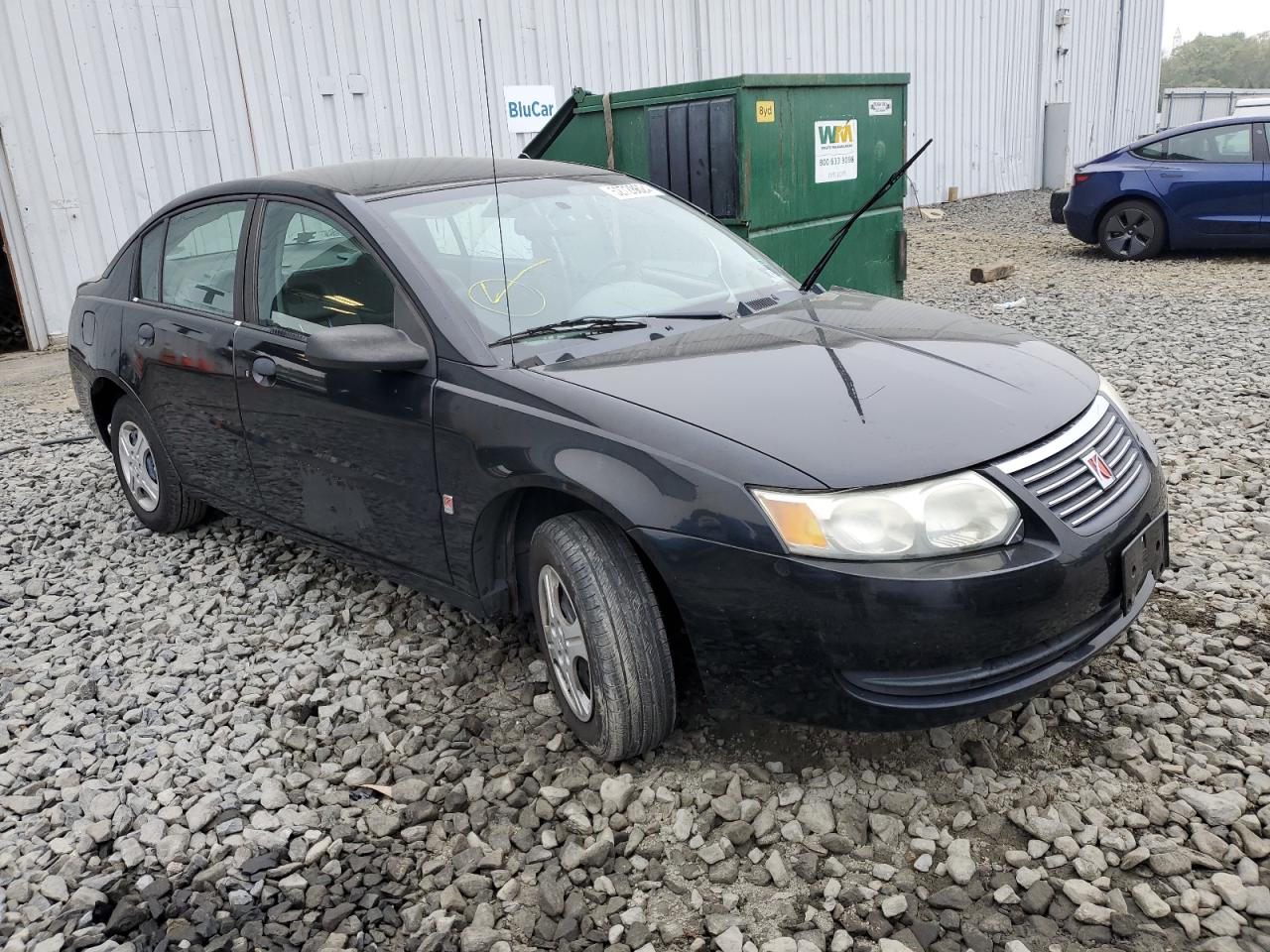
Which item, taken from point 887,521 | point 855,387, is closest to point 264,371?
point 855,387

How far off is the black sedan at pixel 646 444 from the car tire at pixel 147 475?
303mm

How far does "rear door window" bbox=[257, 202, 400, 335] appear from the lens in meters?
3.30

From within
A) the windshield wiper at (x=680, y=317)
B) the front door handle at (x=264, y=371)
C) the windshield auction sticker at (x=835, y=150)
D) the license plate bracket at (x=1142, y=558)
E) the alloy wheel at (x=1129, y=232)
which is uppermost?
the windshield auction sticker at (x=835, y=150)

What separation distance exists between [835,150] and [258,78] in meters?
5.46

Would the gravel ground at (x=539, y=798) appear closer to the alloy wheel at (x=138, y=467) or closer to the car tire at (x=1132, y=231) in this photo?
the alloy wheel at (x=138, y=467)

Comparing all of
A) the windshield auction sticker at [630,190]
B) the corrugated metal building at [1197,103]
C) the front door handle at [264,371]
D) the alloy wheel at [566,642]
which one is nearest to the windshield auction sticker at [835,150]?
the windshield auction sticker at [630,190]

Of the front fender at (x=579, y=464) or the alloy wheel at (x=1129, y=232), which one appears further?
the alloy wheel at (x=1129, y=232)

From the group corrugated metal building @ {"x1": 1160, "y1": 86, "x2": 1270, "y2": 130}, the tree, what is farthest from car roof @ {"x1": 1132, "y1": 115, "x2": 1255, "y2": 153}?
the tree

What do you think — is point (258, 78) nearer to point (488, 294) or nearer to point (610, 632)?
point (488, 294)

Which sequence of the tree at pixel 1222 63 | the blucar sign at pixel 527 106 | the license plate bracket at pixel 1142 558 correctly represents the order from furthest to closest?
the tree at pixel 1222 63, the blucar sign at pixel 527 106, the license plate bracket at pixel 1142 558

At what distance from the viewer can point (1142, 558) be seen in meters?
2.73

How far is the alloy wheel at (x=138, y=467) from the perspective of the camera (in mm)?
4688

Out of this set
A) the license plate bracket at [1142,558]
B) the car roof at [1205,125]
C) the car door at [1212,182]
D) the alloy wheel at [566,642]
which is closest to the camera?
the license plate bracket at [1142,558]

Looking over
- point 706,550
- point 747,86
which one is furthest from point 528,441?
point 747,86
